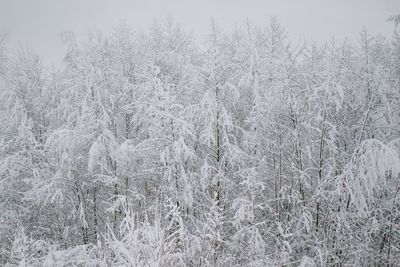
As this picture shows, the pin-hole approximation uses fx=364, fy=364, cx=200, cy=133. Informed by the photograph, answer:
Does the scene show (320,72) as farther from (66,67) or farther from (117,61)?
(66,67)

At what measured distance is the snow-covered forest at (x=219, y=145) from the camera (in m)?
8.67

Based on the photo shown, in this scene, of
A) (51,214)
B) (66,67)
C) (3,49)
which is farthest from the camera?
(3,49)

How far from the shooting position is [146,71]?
11.2 meters

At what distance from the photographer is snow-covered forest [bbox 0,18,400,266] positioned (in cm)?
867

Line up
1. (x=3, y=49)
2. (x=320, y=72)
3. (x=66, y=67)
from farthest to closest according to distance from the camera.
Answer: (x=3, y=49), (x=66, y=67), (x=320, y=72)

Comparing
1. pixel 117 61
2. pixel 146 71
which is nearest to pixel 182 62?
pixel 146 71

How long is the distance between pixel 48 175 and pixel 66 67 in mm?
4462

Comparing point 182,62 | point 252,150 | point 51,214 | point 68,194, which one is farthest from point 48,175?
point 252,150

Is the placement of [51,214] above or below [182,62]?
below

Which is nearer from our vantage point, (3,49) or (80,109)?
(80,109)

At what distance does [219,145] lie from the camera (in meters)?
11.1

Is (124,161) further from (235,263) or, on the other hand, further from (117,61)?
(235,263)

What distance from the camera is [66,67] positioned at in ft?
46.2

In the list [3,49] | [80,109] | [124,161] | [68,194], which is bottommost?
[68,194]
